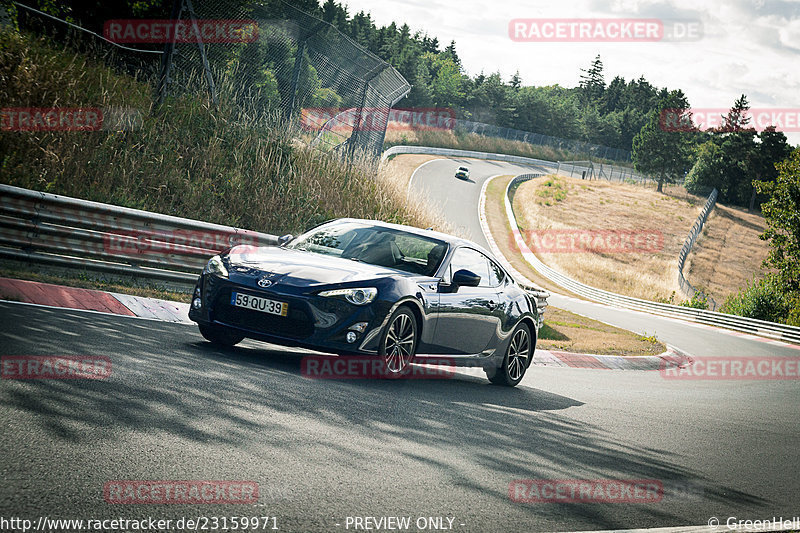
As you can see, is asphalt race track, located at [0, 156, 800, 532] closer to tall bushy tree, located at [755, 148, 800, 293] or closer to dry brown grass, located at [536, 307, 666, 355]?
dry brown grass, located at [536, 307, 666, 355]

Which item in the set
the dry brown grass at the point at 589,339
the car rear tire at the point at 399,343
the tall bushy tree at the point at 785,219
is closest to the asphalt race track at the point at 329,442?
the car rear tire at the point at 399,343

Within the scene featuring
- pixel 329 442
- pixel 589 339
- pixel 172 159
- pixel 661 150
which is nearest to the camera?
pixel 329 442

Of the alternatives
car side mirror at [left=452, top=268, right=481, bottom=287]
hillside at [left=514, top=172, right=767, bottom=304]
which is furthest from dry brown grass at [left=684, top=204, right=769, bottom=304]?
car side mirror at [left=452, top=268, right=481, bottom=287]

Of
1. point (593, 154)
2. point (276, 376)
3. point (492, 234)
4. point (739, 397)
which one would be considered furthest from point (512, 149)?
point (276, 376)

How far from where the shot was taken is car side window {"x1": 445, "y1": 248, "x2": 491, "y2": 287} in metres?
9.02

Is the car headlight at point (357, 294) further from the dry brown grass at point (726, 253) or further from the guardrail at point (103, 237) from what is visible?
the dry brown grass at point (726, 253)

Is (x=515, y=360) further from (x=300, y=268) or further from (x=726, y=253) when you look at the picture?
(x=726, y=253)

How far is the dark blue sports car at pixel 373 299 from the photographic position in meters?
7.45

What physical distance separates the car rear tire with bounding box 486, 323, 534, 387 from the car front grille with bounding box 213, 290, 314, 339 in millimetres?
3219

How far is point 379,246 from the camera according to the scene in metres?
8.84

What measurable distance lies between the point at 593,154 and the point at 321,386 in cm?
12395

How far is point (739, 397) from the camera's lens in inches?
521

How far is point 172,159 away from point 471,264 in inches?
268

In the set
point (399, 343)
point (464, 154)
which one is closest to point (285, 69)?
point (399, 343)
